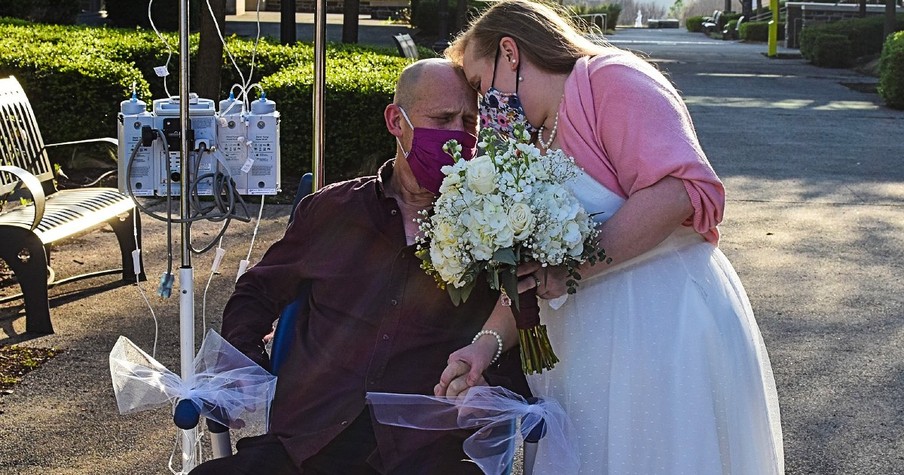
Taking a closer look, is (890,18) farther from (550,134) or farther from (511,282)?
(511,282)

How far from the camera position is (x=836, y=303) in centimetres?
671

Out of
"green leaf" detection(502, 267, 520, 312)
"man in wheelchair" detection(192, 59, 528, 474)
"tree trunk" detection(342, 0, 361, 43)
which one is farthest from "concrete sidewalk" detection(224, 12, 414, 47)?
"green leaf" detection(502, 267, 520, 312)

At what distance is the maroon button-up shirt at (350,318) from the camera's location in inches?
125

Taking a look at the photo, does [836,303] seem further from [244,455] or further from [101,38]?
[101,38]

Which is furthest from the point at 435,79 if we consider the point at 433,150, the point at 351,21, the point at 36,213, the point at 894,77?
the point at 894,77

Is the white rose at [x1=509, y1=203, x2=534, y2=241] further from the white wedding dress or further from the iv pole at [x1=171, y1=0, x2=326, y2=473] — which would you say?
the iv pole at [x1=171, y1=0, x2=326, y2=473]

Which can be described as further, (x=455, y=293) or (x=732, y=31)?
(x=732, y=31)

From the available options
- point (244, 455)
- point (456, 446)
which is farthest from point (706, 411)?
point (244, 455)

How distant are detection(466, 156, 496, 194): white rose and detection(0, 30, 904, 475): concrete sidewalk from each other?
80 cm

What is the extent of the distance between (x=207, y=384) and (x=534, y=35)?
4.01ft

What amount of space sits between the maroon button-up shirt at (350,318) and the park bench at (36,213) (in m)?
2.19

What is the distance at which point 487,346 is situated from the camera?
296 cm

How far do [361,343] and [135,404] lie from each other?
624mm

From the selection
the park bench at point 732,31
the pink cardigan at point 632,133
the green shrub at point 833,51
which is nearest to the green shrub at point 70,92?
the pink cardigan at point 632,133
